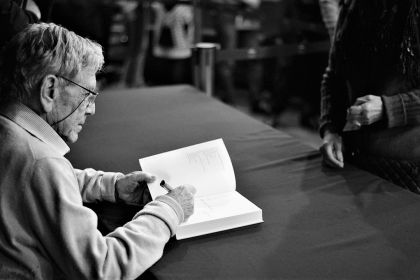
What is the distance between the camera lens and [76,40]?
3.30ft

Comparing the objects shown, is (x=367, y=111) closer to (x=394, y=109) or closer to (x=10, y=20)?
(x=394, y=109)

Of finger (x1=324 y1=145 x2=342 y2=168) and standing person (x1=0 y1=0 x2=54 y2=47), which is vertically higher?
standing person (x1=0 y1=0 x2=54 y2=47)

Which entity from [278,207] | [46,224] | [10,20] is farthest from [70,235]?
[10,20]

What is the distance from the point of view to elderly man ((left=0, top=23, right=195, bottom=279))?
0.90m

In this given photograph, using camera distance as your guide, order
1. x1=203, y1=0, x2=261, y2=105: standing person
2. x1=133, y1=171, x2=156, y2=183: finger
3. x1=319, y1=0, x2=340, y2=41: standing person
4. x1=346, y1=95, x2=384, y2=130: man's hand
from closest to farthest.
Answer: x1=133, y1=171, x2=156, y2=183: finger, x1=346, y1=95, x2=384, y2=130: man's hand, x1=319, y1=0, x2=340, y2=41: standing person, x1=203, y1=0, x2=261, y2=105: standing person

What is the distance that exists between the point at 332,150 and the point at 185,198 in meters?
0.62

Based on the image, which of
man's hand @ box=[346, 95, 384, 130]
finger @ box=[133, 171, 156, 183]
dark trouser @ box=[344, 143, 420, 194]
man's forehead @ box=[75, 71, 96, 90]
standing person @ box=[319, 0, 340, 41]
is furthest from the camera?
standing person @ box=[319, 0, 340, 41]

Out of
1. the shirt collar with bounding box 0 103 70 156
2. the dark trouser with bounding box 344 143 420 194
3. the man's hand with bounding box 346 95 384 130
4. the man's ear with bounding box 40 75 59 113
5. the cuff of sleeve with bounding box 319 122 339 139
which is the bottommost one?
the dark trouser with bounding box 344 143 420 194

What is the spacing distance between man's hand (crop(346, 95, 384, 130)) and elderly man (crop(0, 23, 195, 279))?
62cm

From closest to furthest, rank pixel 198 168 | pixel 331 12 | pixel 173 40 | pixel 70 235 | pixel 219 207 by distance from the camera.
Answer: pixel 70 235 → pixel 219 207 → pixel 198 168 → pixel 331 12 → pixel 173 40

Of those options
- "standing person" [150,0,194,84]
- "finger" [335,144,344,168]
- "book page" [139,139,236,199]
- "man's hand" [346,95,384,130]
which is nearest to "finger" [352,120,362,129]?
"man's hand" [346,95,384,130]

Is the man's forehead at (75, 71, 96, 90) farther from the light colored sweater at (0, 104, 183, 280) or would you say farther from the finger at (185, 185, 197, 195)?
the finger at (185, 185, 197, 195)

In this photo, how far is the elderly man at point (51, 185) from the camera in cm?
90

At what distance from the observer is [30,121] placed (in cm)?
96
